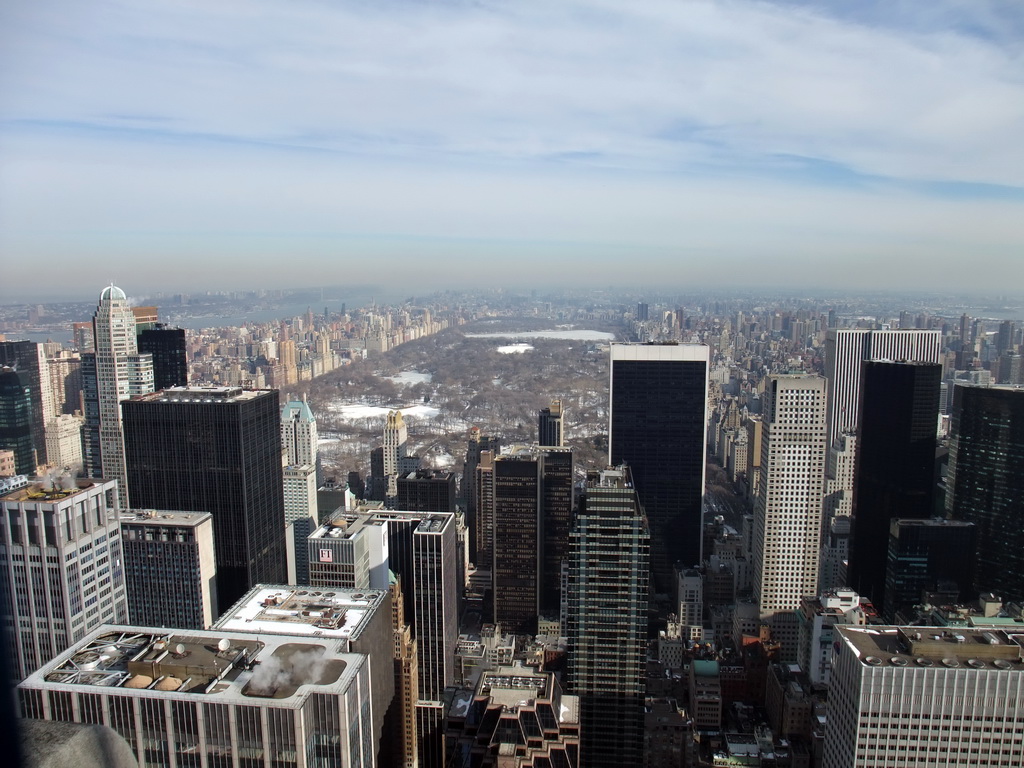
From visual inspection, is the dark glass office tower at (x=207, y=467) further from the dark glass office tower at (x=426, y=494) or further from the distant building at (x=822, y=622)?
the distant building at (x=822, y=622)

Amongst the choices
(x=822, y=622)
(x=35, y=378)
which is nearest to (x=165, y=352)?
(x=35, y=378)

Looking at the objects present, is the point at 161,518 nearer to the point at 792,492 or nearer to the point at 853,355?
the point at 792,492

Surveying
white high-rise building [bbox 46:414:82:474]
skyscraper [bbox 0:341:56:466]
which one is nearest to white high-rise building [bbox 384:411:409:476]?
white high-rise building [bbox 46:414:82:474]

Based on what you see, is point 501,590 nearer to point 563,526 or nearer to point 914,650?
point 563,526

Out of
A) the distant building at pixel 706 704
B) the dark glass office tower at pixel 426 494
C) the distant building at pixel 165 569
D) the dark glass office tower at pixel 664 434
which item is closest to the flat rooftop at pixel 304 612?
the distant building at pixel 165 569

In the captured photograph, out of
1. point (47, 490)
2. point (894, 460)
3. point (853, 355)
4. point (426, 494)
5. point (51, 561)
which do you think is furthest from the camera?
point (853, 355)

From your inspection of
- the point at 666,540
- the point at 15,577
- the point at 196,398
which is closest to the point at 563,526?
the point at 666,540

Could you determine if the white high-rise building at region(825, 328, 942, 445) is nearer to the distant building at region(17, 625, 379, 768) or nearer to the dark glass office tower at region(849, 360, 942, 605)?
the dark glass office tower at region(849, 360, 942, 605)
